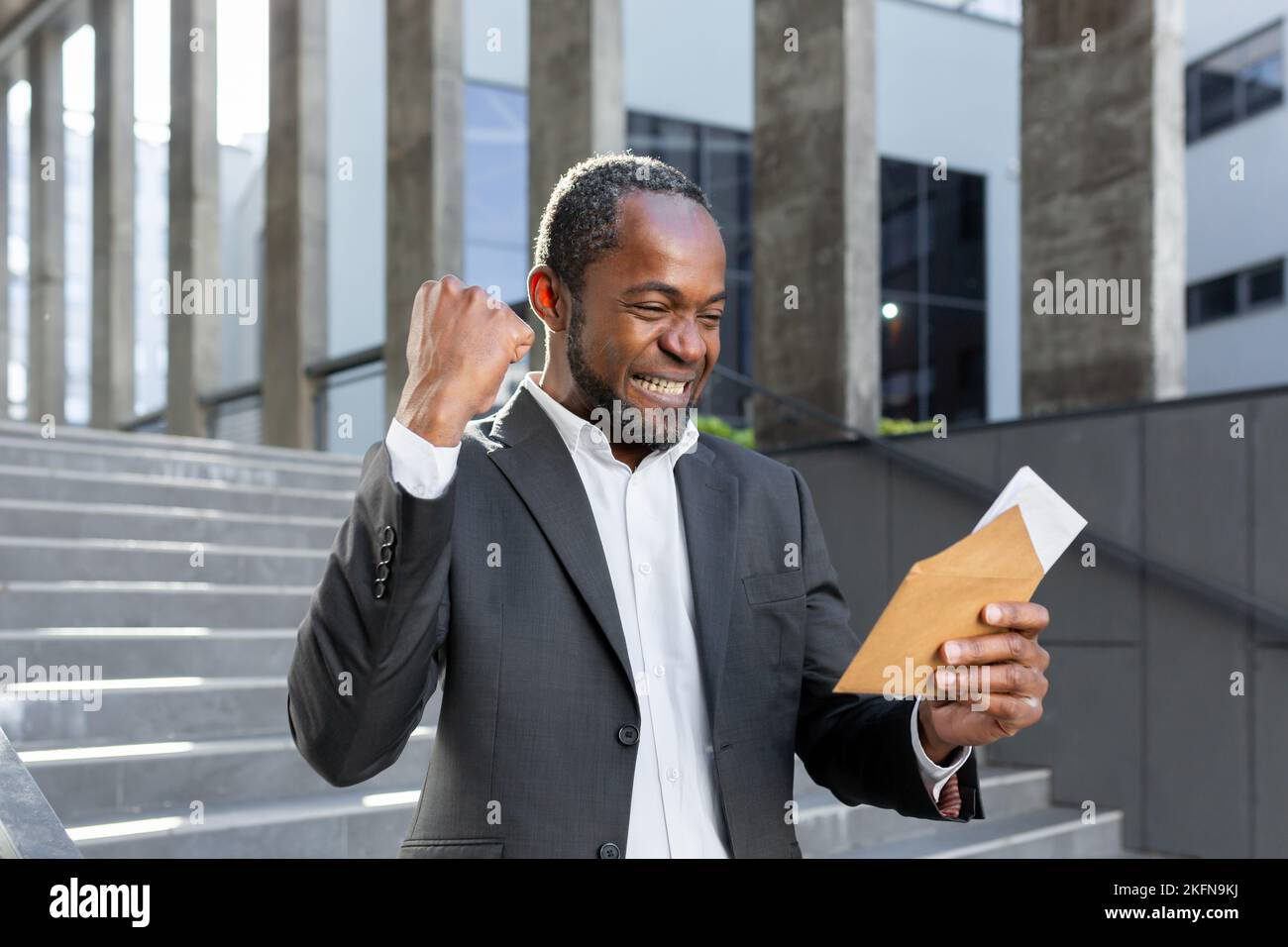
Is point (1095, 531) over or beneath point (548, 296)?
beneath

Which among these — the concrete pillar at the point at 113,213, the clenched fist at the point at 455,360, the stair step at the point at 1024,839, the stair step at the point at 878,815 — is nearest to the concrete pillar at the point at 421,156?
the stair step at the point at 878,815

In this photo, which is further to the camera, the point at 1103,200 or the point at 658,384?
the point at 1103,200

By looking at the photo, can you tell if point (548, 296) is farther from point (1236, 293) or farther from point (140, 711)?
point (1236, 293)

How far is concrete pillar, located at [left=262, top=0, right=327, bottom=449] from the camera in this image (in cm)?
1313

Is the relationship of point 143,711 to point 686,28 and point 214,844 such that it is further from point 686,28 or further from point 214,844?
point 686,28

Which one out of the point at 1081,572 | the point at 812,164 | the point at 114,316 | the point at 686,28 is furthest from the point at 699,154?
the point at 1081,572

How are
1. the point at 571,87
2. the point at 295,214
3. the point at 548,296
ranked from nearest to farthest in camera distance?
the point at 548,296, the point at 571,87, the point at 295,214

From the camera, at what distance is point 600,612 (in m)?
1.79

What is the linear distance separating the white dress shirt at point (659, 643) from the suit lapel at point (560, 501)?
1.1 inches

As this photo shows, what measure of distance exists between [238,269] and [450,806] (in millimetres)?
19261

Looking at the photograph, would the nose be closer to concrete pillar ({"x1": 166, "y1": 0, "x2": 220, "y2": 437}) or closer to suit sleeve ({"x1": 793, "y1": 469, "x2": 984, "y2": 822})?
suit sleeve ({"x1": 793, "y1": 469, "x2": 984, "y2": 822})

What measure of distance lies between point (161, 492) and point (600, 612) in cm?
540

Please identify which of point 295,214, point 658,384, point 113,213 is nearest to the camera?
point 658,384

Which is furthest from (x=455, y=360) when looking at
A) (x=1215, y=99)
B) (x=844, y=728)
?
(x=1215, y=99)
